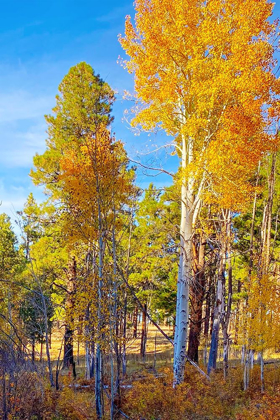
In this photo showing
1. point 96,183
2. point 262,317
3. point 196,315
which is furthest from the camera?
point 196,315

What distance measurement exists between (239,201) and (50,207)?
7916 mm

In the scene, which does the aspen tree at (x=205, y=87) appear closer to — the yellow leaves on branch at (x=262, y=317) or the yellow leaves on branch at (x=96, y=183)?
the yellow leaves on branch at (x=96, y=183)

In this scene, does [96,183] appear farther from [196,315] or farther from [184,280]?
[196,315]

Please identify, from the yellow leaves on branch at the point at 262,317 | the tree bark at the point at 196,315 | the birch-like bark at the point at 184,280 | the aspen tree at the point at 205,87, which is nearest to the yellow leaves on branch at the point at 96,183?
the aspen tree at the point at 205,87

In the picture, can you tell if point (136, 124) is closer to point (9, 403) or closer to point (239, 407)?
point (9, 403)

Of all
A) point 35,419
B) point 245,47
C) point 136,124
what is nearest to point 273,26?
point 245,47

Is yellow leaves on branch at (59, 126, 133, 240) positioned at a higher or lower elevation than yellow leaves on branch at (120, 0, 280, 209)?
lower

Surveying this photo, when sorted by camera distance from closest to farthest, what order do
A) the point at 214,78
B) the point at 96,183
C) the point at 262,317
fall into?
the point at 214,78 < the point at 96,183 < the point at 262,317

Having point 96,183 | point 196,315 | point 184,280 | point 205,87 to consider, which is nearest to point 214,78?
point 205,87

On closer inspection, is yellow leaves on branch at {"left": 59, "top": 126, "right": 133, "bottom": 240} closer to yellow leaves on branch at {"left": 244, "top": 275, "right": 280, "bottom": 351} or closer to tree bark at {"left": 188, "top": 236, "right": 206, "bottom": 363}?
tree bark at {"left": 188, "top": 236, "right": 206, "bottom": 363}

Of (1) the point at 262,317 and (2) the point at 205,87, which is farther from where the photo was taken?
(1) the point at 262,317

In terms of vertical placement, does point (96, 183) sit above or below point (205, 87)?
below

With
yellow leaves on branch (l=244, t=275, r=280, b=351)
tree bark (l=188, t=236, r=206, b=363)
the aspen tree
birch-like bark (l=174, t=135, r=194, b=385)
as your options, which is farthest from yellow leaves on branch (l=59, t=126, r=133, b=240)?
yellow leaves on branch (l=244, t=275, r=280, b=351)

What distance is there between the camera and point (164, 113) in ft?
27.7
